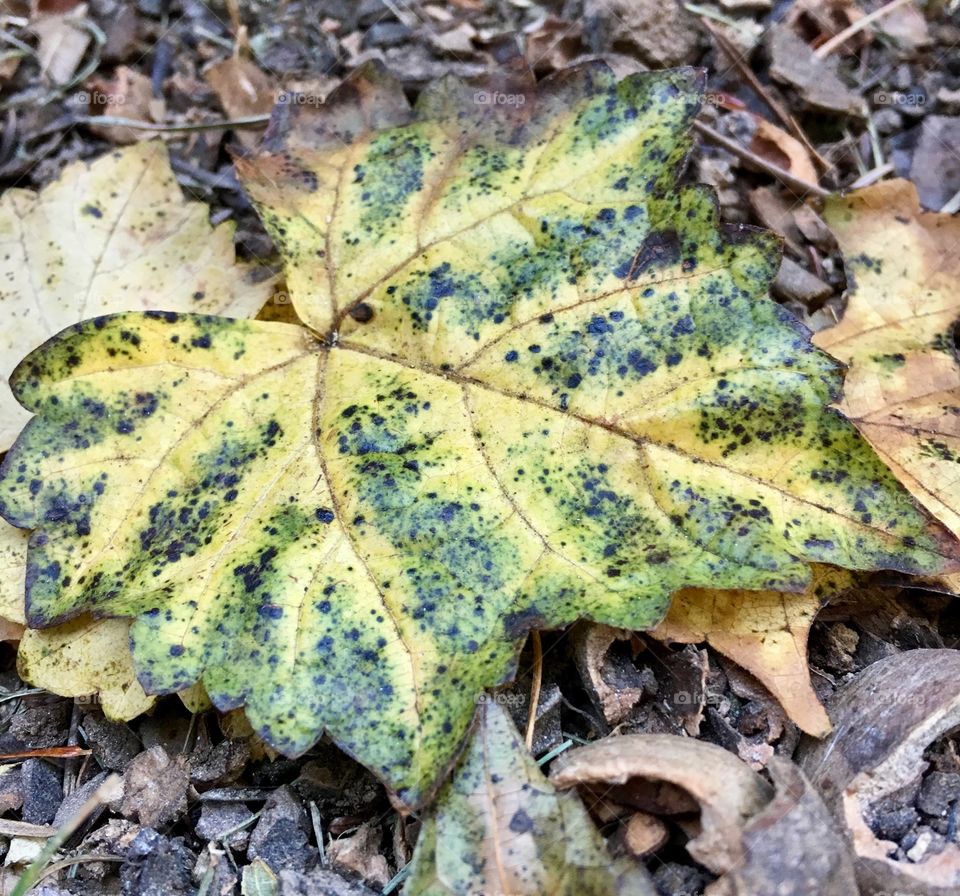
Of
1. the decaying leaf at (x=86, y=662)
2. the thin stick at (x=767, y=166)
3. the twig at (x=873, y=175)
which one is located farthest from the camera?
the twig at (x=873, y=175)

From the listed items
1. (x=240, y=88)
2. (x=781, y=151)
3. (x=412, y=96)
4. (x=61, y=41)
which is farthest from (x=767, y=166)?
(x=61, y=41)

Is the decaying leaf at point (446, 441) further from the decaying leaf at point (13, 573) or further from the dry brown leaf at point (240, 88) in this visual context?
the dry brown leaf at point (240, 88)

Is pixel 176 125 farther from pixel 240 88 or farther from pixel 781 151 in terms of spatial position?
pixel 781 151

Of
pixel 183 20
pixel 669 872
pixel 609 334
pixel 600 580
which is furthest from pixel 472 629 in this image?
pixel 183 20

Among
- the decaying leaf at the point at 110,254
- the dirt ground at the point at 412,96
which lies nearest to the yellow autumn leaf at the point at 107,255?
the decaying leaf at the point at 110,254

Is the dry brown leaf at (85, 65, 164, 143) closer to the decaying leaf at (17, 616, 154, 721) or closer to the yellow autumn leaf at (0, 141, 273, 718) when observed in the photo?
the yellow autumn leaf at (0, 141, 273, 718)
